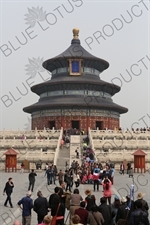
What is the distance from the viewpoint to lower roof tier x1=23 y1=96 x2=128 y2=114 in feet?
158

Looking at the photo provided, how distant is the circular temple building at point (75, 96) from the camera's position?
4872cm

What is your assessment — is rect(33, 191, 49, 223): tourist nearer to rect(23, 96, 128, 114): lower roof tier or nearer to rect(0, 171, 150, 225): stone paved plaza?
rect(0, 171, 150, 225): stone paved plaza

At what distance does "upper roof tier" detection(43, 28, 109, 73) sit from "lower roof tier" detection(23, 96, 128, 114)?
618 cm

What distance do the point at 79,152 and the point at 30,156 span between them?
4.09 meters

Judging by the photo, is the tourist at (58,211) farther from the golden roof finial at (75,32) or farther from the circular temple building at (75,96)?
the golden roof finial at (75,32)

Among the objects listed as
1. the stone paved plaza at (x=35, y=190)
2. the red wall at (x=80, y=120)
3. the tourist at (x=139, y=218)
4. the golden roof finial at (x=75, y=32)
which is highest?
the golden roof finial at (x=75, y=32)

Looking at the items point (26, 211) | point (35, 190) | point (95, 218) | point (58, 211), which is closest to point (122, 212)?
point (95, 218)

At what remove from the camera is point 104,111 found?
165 ft

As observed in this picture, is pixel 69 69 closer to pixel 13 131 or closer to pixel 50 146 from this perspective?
pixel 13 131

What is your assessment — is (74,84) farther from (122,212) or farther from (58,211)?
(122,212)

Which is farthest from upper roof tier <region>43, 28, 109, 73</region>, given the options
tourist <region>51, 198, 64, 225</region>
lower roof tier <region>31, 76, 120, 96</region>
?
tourist <region>51, 198, 64, 225</region>

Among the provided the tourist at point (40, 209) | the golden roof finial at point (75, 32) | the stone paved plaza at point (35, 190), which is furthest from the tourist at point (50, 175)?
the golden roof finial at point (75, 32)

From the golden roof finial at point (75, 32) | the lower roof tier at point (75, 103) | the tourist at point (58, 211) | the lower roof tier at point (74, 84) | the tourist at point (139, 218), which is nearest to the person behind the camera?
the tourist at point (139, 218)

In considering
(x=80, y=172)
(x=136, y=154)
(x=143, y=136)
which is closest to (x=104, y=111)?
(x=143, y=136)
